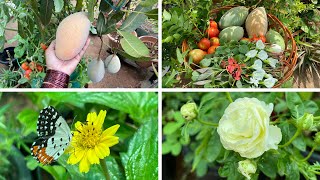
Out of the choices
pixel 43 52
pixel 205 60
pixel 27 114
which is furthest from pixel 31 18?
pixel 205 60

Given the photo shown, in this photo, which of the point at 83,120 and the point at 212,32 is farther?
the point at 212,32

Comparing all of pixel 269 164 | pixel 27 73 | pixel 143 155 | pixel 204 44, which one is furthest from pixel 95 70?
pixel 269 164

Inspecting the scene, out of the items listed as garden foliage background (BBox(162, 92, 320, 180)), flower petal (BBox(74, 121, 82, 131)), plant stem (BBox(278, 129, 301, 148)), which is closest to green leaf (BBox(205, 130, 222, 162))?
garden foliage background (BBox(162, 92, 320, 180))

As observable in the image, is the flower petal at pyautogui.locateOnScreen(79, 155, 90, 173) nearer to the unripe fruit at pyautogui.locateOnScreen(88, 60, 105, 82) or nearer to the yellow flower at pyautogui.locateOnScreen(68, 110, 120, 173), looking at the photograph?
the yellow flower at pyautogui.locateOnScreen(68, 110, 120, 173)

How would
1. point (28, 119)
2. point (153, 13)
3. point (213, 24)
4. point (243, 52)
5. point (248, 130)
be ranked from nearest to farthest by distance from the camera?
point (248, 130)
point (28, 119)
point (153, 13)
point (243, 52)
point (213, 24)

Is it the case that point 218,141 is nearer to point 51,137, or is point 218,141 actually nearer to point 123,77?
point 51,137

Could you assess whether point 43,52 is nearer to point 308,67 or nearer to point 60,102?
point 60,102
